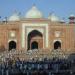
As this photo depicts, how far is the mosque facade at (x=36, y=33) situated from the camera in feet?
137

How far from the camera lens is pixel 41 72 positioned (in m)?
24.0

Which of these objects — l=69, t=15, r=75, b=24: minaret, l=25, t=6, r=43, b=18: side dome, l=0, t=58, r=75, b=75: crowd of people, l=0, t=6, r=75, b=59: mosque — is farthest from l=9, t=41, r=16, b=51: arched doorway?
l=0, t=58, r=75, b=75: crowd of people

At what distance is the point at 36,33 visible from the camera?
4334cm

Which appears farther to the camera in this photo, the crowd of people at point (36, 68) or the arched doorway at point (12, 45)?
the arched doorway at point (12, 45)

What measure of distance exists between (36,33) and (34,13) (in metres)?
2.01

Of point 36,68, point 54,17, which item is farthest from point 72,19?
point 36,68

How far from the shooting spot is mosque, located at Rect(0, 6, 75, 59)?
4166 centimetres

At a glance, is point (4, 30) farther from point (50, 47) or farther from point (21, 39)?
point (50, 47)

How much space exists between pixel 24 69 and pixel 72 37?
17208mm

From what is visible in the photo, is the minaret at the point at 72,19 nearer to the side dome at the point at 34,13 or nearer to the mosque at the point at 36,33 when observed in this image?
the mosque at the point at 36,33

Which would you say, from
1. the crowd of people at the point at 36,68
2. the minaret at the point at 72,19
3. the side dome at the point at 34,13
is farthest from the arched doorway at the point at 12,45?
the crowd of people at the point at 36,68

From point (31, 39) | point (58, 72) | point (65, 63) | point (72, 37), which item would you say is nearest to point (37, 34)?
point (31, 39)

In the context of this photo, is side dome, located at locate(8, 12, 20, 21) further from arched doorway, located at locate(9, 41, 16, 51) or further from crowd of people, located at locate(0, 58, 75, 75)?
crowd of people, located at locate(0, 58, 75, 75)

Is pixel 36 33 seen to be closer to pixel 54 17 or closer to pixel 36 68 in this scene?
pixel 54 17
